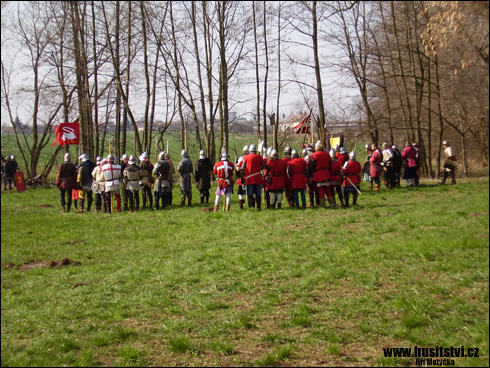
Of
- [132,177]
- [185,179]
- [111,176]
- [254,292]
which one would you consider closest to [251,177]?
[185,179]

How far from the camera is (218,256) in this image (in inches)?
377

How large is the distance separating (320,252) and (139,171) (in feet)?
30.5

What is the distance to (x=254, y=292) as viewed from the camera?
7.38 metres

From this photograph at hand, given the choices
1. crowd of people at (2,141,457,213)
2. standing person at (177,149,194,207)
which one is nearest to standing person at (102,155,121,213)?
crowd of people at (2,141,457,213)

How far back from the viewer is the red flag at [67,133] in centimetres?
2120

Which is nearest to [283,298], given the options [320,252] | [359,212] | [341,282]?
[341,282]

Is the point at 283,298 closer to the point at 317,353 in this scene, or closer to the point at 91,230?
the point at 317,353

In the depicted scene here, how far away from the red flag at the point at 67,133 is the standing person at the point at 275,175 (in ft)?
30.8

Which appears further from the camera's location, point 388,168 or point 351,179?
point 388,168

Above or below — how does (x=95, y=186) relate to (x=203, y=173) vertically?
below

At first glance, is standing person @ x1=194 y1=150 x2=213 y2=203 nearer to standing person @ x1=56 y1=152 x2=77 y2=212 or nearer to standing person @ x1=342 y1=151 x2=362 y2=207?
standing person @ x1=56 y1=152 x2=77 y2=212

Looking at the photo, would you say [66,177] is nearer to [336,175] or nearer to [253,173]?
[253,173]

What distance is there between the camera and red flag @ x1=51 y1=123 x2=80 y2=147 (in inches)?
835

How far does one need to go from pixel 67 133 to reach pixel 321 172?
1140cm
